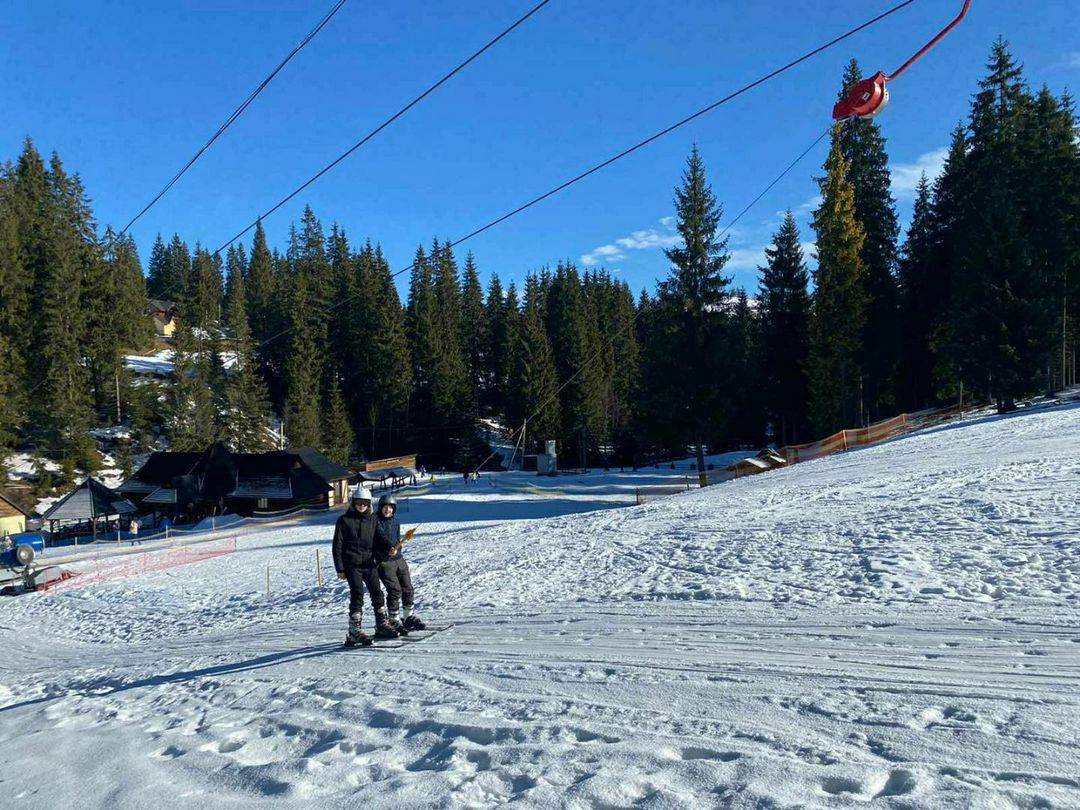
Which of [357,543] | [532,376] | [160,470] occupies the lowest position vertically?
[357,543]

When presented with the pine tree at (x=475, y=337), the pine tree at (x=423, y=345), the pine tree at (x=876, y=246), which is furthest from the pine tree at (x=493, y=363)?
the pine tree at (x=876, y=246)

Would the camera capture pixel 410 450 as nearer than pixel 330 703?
No

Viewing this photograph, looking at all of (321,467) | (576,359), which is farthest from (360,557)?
(576,359)

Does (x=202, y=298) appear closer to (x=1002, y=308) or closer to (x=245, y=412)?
(x=245, y=412)

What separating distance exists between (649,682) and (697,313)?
1584 inches

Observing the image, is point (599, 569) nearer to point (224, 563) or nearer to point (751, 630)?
point (751, 630)

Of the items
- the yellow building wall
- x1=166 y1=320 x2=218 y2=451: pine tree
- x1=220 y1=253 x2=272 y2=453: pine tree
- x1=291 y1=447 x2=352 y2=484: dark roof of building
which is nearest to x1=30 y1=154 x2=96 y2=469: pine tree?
x1=166 y1=320 x2=218 y2=451: pine tree

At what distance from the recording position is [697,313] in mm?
44406

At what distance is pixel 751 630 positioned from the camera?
770 cm

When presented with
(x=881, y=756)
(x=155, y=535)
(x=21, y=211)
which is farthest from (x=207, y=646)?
(x=21, y=211)

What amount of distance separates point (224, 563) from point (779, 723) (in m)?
23.4

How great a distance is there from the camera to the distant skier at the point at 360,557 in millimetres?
8820

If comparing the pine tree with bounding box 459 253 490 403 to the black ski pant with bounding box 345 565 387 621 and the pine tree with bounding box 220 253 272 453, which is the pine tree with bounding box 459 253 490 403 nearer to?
the pine tree with bounding box 220 253 272 453

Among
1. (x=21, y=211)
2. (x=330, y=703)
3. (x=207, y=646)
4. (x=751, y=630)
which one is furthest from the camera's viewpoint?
(x=21, y=211)
